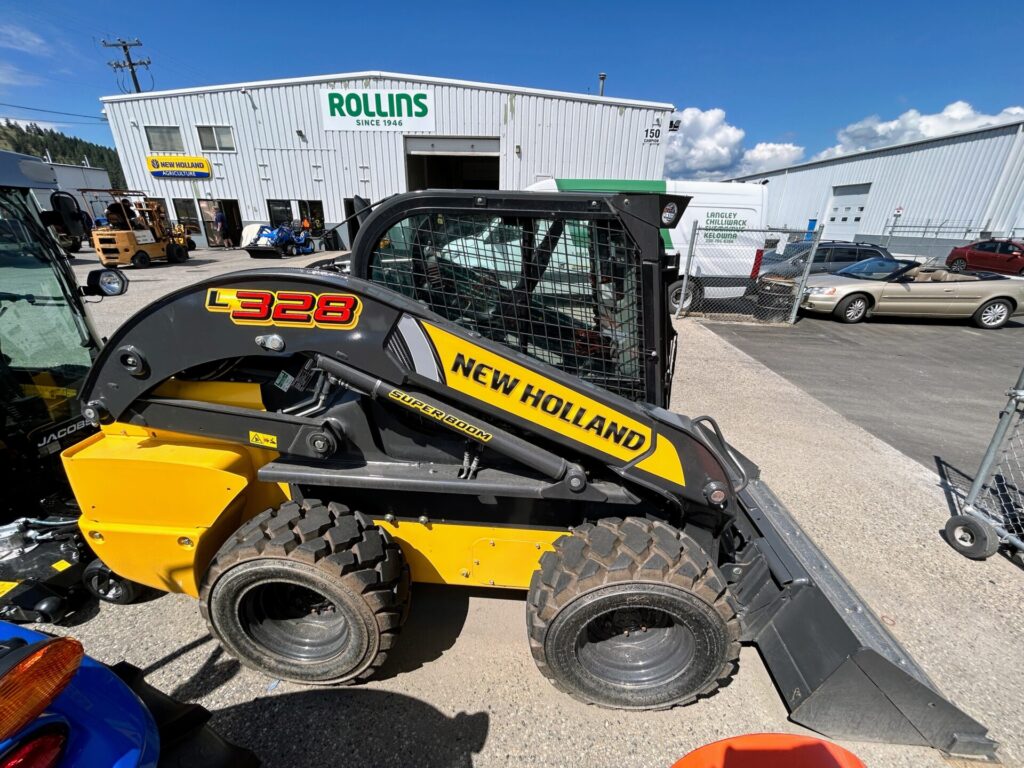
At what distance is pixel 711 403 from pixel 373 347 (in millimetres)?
5063

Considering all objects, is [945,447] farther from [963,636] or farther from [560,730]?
[560,730]

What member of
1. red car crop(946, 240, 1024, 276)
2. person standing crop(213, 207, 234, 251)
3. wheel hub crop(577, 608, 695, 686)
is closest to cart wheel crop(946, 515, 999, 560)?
wheel hub crop(577, 608, 695, 686)

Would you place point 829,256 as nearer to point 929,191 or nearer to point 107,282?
point 107,282

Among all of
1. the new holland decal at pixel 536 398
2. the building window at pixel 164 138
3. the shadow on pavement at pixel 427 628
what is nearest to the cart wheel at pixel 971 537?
the new holland decal at pixel 536 398

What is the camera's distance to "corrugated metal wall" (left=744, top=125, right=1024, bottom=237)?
2127 centimetres

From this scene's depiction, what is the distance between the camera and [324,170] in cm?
2027

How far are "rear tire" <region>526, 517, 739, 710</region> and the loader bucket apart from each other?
12.8 inches

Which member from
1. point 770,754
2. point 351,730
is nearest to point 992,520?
point 770,754

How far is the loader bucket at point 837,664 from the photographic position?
75.0 inches

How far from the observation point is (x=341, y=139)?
1962 cm

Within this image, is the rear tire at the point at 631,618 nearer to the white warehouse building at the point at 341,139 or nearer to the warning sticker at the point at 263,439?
the warning sticker at the point at 263,439

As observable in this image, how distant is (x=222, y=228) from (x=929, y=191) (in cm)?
3736

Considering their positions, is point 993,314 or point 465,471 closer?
point 465,471

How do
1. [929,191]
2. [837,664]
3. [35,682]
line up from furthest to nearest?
1. [929,191]
2. [837,664]
3. [35,682]
